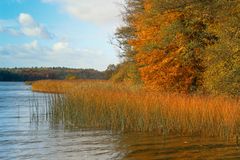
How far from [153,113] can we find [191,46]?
650 cm

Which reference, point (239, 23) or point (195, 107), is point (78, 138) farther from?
point (239, 23)

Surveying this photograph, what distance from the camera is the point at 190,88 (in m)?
Answer: 22.4

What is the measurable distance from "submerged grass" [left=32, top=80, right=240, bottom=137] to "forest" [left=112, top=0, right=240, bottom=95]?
6.83 feet

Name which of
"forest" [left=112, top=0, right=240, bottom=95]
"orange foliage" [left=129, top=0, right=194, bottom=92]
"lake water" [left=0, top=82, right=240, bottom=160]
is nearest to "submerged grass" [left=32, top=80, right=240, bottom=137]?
"lake water" [left=0, top=82, right=240, bottom=160]

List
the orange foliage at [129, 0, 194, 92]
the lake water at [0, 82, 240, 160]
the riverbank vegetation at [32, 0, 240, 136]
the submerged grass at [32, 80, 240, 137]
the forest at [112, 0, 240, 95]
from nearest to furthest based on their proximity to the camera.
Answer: the lake water at [0, 82, 240, 160] → the submerged grass at [32, 80, 240, 137] → the riverbank vegetation at [32, 0, 240, 136] → the forest at [112, 0, 240, 95] → the orange foliage at [129, 0, 194, 92]

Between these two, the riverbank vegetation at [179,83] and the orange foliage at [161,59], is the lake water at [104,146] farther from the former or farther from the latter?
the orange foliage at [161,59]

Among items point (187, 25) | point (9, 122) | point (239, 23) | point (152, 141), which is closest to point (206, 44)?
point (187, 25)

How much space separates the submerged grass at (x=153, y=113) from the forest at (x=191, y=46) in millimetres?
2081

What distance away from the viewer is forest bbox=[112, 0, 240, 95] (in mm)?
17375

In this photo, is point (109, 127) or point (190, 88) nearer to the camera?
point (109, 127)

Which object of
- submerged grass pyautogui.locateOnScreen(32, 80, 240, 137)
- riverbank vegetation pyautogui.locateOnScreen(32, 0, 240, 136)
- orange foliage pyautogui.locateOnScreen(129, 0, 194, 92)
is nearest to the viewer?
submerged grass pyautogui.locateOnScreen(32, 80, 240, 137)

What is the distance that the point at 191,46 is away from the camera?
21188 mm

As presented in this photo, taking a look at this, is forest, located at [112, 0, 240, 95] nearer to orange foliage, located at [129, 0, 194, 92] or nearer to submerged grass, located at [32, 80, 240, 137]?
orange foliage, located at [129, 0, 194, 92]

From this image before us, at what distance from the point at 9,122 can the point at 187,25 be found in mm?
9850
